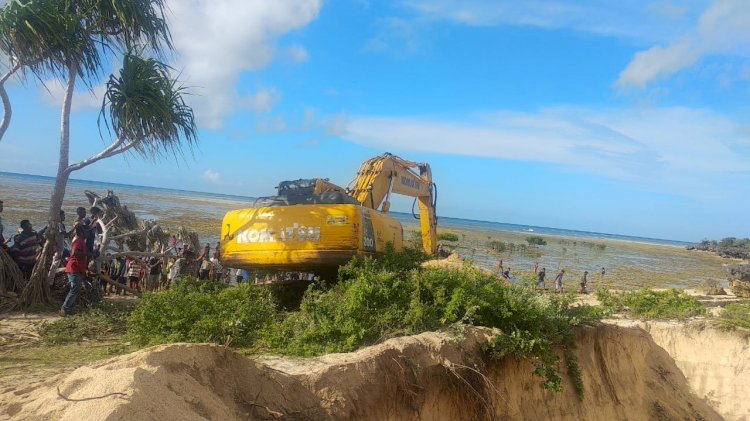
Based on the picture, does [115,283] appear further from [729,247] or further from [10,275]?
[729,247]

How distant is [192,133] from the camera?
9.90 meters

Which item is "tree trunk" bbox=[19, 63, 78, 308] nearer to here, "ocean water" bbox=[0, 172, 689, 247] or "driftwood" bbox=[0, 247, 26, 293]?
"driftwood" bbox=[0, 247, 26, 293]

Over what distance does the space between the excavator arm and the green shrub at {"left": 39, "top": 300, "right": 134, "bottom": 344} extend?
15.8 ft

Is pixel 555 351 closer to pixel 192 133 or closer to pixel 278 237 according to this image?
pixel 278 237

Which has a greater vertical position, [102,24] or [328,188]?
[102,24]

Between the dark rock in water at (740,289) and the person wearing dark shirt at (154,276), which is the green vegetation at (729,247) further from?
the person wearing dark shirt at (154,276)

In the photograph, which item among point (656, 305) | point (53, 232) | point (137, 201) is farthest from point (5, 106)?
point (137, 201)

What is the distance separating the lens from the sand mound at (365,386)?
3.33m

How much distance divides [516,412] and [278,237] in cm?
442

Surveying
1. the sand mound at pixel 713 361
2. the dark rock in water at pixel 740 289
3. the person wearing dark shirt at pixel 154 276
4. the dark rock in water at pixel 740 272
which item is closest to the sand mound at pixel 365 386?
the sand mound at pixel 713 361

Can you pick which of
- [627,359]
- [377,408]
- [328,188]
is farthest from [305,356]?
[627,359]

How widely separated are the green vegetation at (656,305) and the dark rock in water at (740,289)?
5551 millimetres

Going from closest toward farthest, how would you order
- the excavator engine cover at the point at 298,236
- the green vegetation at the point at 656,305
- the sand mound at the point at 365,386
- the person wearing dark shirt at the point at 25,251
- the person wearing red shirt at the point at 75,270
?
the sand mound at the point at 365,386
the person wearing red shirt at the point at 75,270
the excavator engine cover at the point at 298,236
the person wearing dark shirt at the point at 25,251
the green vegetation at the point at 656,305

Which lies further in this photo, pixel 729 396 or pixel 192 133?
pixel 729 396
